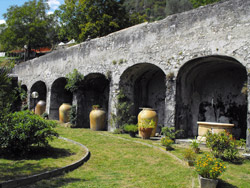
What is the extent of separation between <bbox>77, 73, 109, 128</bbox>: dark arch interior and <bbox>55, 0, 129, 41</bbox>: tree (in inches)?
371

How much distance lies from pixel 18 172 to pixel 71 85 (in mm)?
8346

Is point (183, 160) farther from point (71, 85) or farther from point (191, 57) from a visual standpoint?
point (71, 85)

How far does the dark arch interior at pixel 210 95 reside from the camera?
28.6 ft

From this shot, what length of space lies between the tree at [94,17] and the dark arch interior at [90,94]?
9.42m

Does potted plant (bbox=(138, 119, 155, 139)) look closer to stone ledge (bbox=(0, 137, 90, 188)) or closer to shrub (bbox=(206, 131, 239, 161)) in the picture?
shrub (bbox=(206, 131, 239, 161))

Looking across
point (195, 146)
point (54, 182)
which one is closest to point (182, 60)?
point (195, 146)

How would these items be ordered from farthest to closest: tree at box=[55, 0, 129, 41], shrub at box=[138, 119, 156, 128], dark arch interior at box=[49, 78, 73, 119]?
tree at box=[55, 0, 129, 41] < dark arch interior at box=[49, 78, 73, 119] < shrub at box=[138, 119, 156, 128]

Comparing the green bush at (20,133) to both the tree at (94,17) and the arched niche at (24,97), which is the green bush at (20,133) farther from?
the tree at (94,17)

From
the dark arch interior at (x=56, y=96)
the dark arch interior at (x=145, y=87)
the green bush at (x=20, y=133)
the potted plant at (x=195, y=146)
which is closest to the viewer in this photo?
the green bush at (x=20, y=133)

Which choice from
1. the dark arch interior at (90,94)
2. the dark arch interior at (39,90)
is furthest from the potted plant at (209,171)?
the dark arch interior at (39,90)

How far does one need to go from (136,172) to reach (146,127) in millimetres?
3776

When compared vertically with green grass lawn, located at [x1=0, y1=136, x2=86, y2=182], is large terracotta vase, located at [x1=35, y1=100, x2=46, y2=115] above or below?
above

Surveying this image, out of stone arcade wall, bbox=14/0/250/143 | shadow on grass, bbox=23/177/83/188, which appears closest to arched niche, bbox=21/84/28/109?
stone arcade wall, bbox=14/0/250/143

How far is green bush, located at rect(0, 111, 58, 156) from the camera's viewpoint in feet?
17.5
